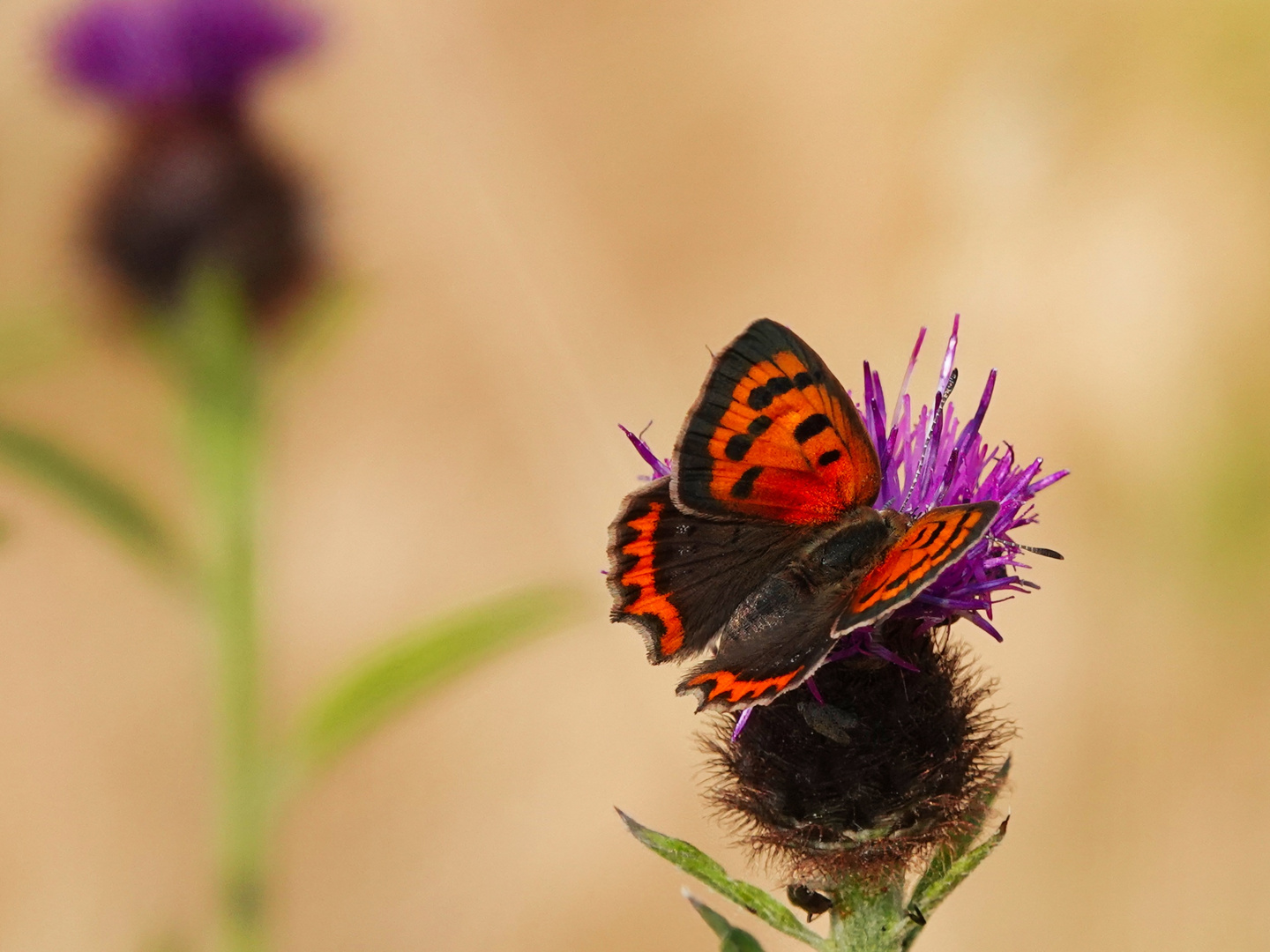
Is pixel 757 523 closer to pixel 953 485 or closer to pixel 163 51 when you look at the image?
pixel 953 485

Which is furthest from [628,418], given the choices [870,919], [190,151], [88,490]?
[870,919]

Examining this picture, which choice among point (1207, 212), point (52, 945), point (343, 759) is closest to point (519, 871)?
point (343, 759)

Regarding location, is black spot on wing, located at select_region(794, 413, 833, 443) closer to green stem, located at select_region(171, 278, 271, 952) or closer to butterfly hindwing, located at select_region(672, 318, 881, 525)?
butterfly hindwing, located at select_region(672, 318, 881, 525)

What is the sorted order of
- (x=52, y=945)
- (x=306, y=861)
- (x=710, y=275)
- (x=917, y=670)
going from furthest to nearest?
(x=710, y=275) → (x=306, y=861) → (x=52, y=945) → (x=917, y=670)

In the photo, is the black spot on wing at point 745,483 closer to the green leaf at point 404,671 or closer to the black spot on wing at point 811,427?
the black spot on wing at point 811,427

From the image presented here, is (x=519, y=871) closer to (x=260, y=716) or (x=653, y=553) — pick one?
(x=260, y=716)

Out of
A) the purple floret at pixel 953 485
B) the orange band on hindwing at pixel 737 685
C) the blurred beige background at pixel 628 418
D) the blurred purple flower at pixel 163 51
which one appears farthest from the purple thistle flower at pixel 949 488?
the blurred purple flower at pixel 163 51
